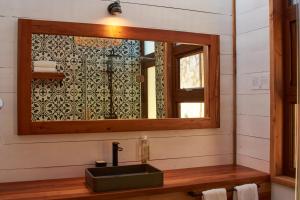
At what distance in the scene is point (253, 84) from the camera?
236 cm

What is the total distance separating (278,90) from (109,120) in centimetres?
114

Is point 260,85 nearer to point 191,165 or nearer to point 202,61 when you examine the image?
point 202,61

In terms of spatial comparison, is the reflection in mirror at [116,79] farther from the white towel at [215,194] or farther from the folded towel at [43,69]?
the white towel at [215,194]

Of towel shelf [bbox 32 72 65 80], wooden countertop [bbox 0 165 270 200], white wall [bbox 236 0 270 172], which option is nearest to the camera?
wooden countertop [bbox 0 165 270 200]

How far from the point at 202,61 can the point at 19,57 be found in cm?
130

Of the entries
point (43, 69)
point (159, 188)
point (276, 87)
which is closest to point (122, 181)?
point (159, 188)

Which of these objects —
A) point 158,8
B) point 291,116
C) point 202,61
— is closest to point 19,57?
point 158,8

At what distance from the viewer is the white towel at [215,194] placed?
195cm

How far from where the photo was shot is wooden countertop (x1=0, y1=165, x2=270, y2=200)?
172 cm

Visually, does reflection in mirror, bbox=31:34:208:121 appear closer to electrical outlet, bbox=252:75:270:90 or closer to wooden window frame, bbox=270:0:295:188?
electrical outlet, bbox=252:75:270:90

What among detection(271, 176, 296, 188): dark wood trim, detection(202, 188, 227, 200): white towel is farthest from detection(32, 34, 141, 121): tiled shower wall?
detection(271, 176, 296, 188): dark wood trim

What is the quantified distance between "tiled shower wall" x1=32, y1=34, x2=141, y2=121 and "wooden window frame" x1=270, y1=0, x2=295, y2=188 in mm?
906

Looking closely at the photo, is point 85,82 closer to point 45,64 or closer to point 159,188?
point 45,64

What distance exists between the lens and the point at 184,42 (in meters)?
2.42
